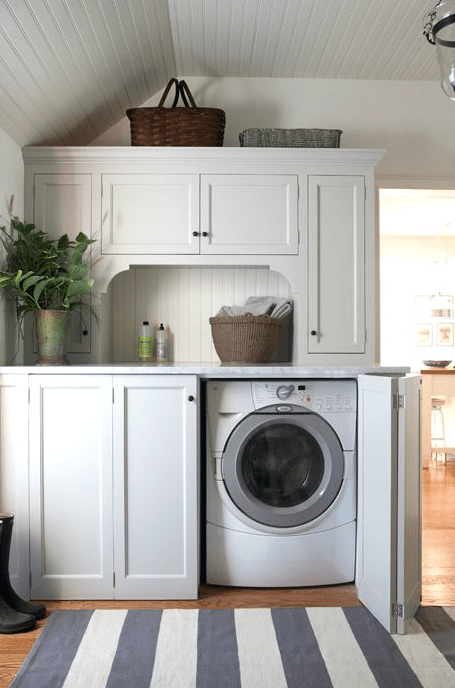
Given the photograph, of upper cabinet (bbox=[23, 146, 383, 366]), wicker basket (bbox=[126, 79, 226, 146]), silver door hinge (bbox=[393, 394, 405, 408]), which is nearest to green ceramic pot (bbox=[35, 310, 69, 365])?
upper cabinet (bbox=[23, 146, 383, 366])

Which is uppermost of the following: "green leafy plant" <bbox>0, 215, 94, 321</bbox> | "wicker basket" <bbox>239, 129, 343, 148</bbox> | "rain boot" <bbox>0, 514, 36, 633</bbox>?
"wicker basket" <bbox>239, 129, 343, 148</bbox>

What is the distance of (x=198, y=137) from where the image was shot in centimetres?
334

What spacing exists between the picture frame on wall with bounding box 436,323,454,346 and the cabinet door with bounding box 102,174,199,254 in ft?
16.4

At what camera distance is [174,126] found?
332cm

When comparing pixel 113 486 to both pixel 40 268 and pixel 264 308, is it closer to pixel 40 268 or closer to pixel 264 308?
pixel 40 268

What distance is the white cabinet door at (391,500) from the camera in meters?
2.45

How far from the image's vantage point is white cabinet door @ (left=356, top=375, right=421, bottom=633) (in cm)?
245

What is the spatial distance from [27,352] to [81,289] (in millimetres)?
481

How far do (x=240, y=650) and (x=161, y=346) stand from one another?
1.67 meters

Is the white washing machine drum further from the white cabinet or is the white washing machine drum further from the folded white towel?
the white cabinet

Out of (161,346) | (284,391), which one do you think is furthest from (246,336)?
(161,346)

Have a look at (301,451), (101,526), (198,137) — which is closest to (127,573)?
(101,526)

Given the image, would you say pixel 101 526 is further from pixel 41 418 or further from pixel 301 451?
pixel 301 451

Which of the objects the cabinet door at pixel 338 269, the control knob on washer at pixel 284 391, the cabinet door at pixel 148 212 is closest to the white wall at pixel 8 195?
the cabinet door at pixel 148 212
